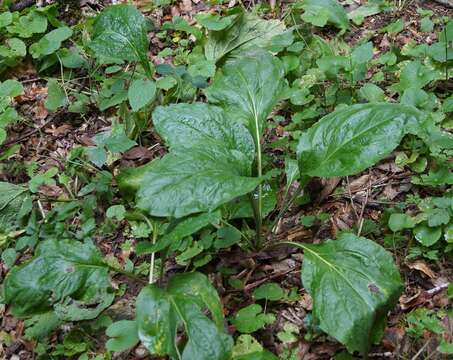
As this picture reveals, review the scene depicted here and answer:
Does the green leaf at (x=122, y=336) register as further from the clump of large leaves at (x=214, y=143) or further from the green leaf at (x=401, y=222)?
the green leaf at (x=401, y=222)

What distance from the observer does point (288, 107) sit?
321cm

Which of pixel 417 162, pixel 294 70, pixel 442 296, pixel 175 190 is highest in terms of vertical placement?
pixel 175 190

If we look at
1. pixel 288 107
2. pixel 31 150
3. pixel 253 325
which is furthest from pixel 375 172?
pixel 31 150

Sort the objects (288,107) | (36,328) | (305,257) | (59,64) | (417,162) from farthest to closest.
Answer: (59,64), (288,107), (417,162), (36,328), (305,257)

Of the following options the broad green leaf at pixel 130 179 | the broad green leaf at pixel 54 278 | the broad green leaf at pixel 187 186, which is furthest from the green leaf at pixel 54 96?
the broad green leaf at pixel 187 186

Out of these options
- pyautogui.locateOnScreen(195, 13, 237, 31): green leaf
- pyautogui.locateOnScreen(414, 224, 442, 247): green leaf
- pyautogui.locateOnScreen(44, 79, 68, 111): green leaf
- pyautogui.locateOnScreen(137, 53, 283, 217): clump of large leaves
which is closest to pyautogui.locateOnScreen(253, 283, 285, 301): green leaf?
pyautogui.locateOnScreen(137, 53, 283, 217): clump of large leaves

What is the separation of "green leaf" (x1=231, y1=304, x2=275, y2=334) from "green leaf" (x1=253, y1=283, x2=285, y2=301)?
7 centimetres

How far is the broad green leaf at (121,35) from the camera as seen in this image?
3105mm

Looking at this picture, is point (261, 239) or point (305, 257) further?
point (261, 239)

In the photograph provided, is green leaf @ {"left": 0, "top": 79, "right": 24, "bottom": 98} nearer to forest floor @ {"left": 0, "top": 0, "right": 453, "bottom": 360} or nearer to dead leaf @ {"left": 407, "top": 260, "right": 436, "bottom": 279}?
forest floor @ {"left": 0, "top": 0, "right": 453, "bottom": 360}

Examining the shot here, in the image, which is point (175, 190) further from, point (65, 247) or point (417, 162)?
point (417, 162)

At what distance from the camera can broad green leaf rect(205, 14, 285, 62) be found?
3.47 meters

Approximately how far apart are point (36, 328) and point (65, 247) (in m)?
0.46

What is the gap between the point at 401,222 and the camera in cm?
240
